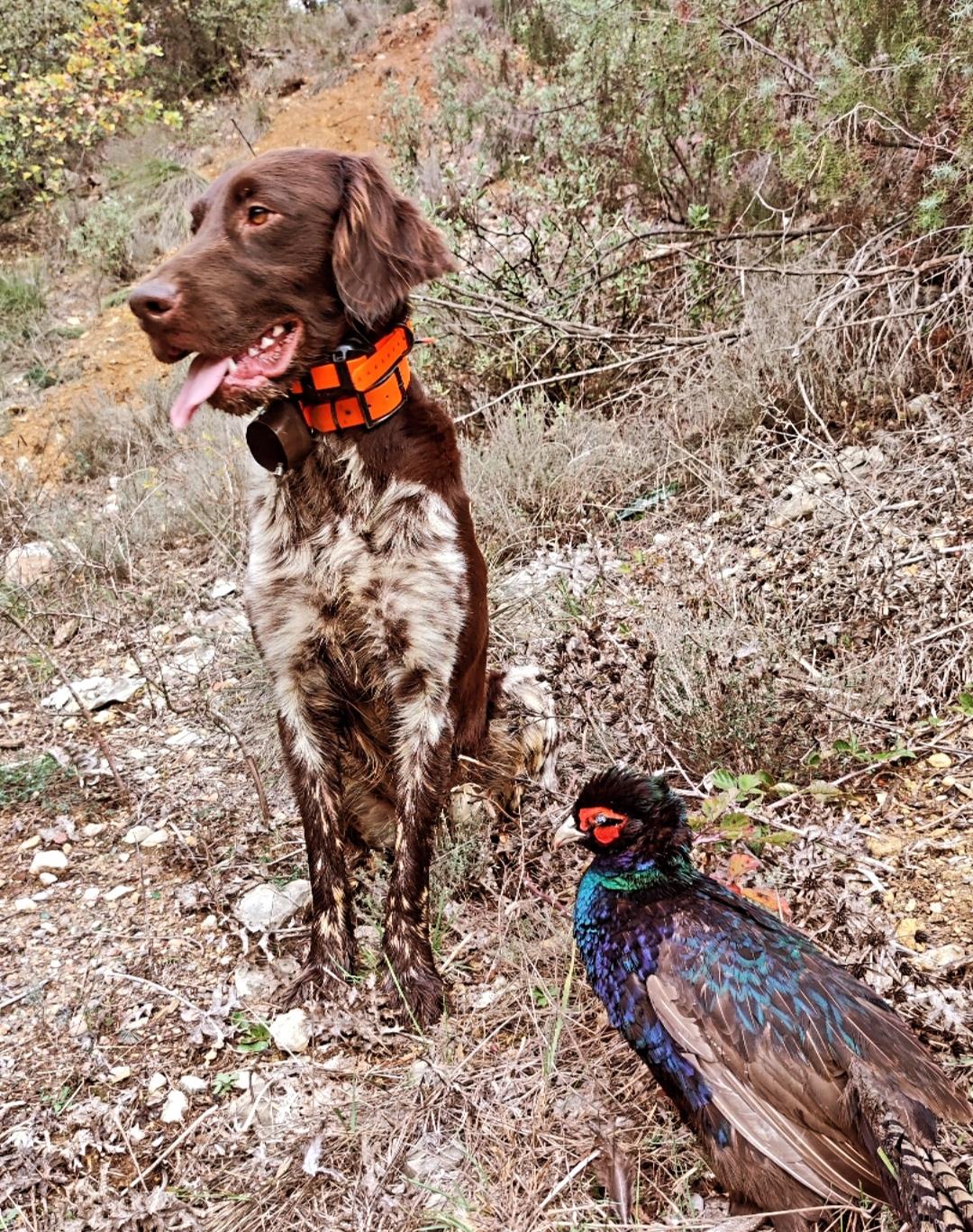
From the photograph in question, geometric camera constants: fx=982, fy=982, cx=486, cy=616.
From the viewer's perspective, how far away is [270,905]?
2650 millimetres

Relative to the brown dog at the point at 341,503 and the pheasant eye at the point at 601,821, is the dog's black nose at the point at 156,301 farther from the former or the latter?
the pheasant eye at the point at 601,821

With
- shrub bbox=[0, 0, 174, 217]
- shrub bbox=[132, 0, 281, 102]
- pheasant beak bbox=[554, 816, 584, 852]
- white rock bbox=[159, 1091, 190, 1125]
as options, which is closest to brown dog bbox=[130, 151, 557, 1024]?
white rock bbox=[159, 1091, 190, 1125]

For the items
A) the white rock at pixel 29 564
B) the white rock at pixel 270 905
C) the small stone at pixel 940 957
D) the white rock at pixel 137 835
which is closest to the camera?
the small stone at pixel 940 957

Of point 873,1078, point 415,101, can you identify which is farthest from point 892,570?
point 415,101

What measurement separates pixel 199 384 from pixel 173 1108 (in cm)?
157

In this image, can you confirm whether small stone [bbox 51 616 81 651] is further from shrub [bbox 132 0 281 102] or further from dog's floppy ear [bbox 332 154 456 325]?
shrub [bbox 132 0 281 102]

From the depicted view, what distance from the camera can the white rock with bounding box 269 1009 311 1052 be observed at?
228cm

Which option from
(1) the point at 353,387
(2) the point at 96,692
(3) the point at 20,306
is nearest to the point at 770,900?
(1) the point at 353,387

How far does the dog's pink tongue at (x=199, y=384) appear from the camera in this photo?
2104 millimetres

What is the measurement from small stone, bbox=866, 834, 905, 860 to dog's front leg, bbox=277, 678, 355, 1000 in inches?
50.7

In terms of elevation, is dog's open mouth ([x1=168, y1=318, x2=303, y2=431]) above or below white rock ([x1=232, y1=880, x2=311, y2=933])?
above

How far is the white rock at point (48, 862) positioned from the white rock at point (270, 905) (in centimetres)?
62

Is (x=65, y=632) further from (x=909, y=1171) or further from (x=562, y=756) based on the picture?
(x=909, y=1171)

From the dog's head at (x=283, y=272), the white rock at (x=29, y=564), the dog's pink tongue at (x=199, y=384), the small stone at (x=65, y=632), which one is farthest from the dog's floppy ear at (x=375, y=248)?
the white rock at (x=29, y=564)
